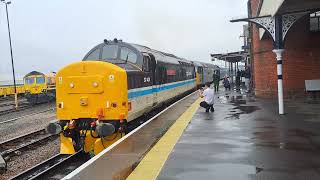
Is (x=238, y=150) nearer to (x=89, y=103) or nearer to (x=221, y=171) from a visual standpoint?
(x=221, y=171)

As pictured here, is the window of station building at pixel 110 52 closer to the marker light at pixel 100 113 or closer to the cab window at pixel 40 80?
the marker light at pixel 100 113

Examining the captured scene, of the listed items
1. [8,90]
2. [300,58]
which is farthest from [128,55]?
[8,90]

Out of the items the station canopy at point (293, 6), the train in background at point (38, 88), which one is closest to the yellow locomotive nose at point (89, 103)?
the station canopy at point (293, 6)

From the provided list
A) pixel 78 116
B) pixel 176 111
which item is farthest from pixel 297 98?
pixel 78 116

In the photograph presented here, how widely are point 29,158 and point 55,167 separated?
8.05ft

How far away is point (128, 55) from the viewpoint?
552 inches

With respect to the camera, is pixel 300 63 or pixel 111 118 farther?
pixel 300 63

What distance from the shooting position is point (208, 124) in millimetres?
13914

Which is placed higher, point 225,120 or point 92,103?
point 92,103

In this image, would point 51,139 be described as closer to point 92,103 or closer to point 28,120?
point 92,103

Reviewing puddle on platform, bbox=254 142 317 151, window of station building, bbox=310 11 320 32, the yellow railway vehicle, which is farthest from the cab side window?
the yellow railway vehicle

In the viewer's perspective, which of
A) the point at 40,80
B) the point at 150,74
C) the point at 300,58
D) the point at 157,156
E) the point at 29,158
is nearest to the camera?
the point at 157,156

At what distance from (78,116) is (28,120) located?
13.4 m

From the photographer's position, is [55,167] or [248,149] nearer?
[248,149]
